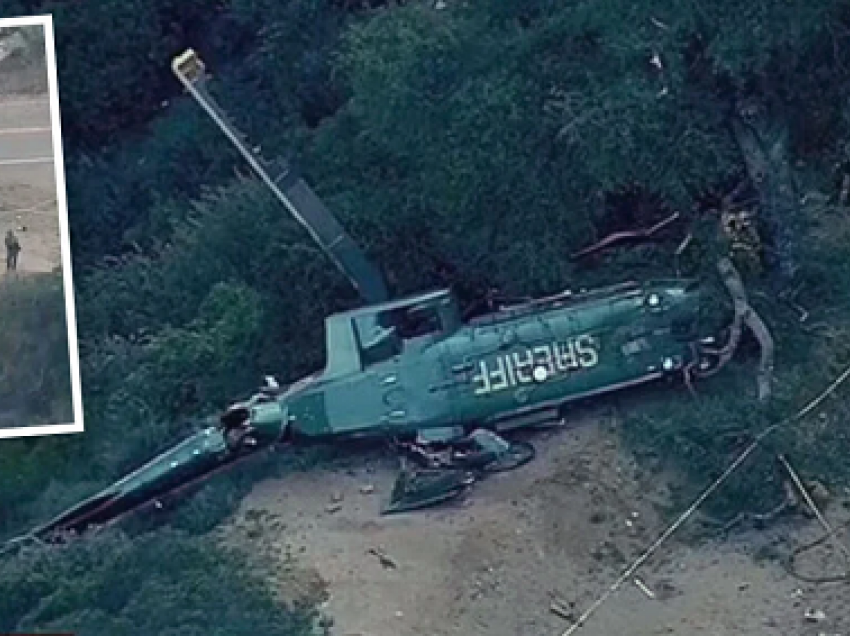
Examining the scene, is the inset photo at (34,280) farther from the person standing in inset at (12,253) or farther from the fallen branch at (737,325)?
the fallen branch at (737,325)

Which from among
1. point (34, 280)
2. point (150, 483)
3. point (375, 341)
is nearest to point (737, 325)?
point (375, 341)

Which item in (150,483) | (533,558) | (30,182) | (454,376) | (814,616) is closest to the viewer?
(814,616)

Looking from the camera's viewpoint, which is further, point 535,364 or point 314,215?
point 314,215

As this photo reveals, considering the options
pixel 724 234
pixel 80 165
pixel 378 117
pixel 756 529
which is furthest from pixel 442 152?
pixel 80 165

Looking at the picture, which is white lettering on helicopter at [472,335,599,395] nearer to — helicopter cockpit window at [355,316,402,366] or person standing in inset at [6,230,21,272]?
helicopter cockpit window at [355,316,402,366]

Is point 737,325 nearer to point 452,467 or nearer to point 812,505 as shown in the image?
point 812,505

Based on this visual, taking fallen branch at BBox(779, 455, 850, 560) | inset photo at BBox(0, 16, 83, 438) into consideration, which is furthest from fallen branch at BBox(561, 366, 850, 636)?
inset photo at BBox(0, 16, 83, 438)
